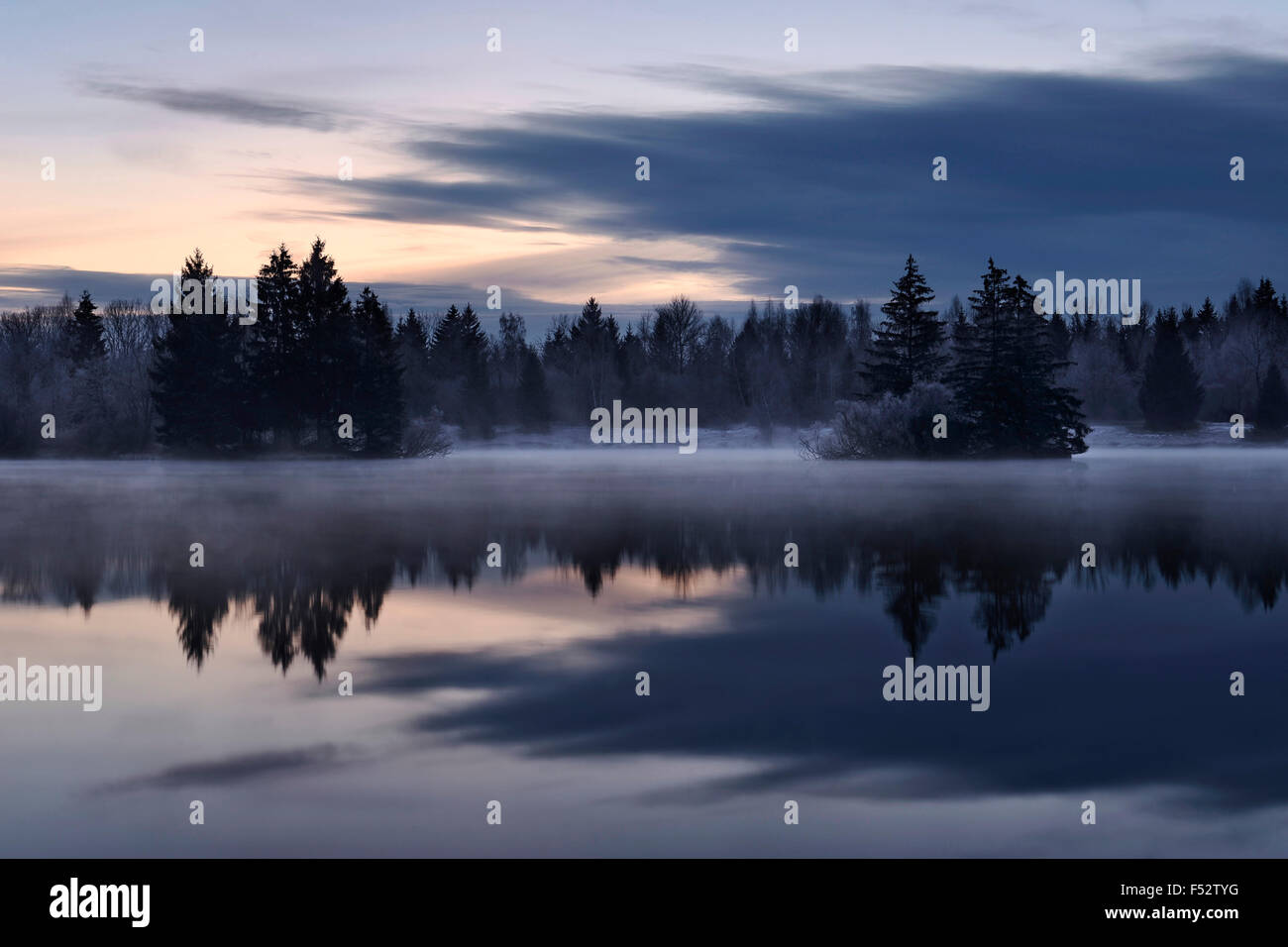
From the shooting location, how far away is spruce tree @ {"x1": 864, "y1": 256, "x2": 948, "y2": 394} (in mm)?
89938

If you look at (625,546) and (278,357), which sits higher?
(278,357)

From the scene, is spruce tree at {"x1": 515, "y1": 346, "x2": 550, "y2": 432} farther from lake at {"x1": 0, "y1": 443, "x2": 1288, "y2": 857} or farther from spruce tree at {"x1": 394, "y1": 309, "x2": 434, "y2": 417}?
lake at {"x1": 0, "y1": 443, "x2": 1288, "y2": 857}

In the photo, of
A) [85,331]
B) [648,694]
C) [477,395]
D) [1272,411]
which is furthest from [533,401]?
[648,694]

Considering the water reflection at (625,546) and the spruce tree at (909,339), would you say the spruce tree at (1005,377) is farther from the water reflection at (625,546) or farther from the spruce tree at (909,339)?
the water reflection at (625,546)

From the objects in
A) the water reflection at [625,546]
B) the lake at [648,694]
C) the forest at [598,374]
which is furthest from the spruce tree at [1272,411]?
the lake at [648,694]

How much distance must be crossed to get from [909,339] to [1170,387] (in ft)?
160

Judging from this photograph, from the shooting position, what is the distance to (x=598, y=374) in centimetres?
15475

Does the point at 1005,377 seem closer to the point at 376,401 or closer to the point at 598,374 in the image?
the point at 376,401

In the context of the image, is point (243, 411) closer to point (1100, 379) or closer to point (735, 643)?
point (735, 643)

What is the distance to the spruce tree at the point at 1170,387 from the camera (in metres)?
127

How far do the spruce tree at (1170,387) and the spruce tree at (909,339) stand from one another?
45838mm

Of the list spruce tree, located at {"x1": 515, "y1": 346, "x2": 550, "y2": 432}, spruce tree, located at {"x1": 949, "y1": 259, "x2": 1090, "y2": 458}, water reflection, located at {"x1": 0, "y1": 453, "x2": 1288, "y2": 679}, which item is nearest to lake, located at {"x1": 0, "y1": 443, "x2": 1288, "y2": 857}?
water reflection, located at {"x1": 0, "y1": 453, "x2": 1288, "y2": 679}

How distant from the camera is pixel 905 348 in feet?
302

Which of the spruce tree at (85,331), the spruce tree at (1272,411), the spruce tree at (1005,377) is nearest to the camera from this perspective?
the spruce tree at (1005,377)
